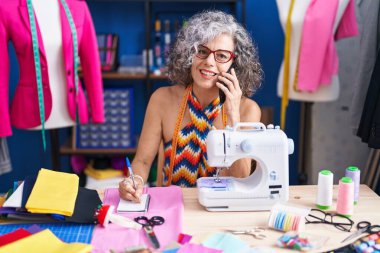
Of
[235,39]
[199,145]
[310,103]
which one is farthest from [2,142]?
[310,103]

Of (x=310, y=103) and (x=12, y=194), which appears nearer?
(x=12, y=194)

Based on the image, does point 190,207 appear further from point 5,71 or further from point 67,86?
point 5,71

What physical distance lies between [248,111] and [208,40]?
1.21 feet

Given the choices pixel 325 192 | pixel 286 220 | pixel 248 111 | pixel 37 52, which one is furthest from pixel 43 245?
pixel 37 52

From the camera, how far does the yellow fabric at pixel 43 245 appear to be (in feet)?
4.50

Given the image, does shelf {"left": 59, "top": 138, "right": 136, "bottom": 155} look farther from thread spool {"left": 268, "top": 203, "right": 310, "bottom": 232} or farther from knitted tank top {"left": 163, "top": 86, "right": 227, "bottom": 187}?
thread spool {"left": 268, "top": 203, "right": 310, "bottom": 232}

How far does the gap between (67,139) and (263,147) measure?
8.10ft

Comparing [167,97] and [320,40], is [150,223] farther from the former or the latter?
[320,40]

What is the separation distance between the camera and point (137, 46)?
389 cm

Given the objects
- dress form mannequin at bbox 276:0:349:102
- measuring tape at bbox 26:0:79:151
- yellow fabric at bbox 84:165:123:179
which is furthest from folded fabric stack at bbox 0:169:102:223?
dress form mannequin at bbox 276:0:349:102

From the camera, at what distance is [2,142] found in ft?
10.6

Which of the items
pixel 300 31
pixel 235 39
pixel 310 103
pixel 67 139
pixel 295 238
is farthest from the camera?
pixel 67 139

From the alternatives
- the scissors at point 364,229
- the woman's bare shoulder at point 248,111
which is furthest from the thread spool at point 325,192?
the woman's bare shoulder at point 248,111

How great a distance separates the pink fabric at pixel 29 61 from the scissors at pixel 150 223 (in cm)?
148
